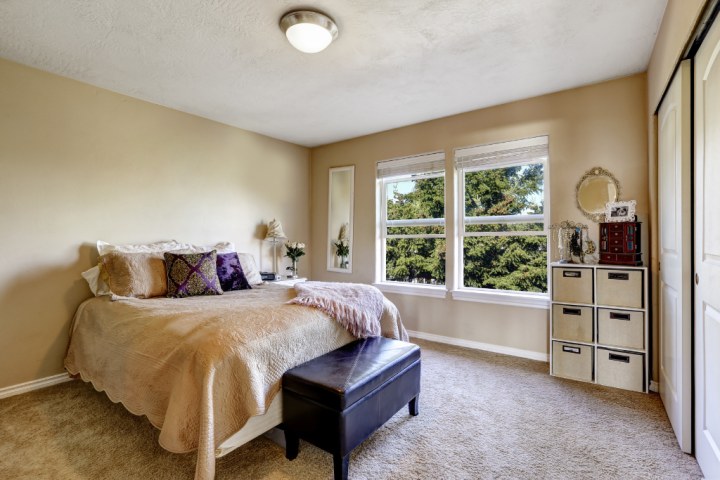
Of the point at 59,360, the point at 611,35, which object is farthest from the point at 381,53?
the point at 59,360

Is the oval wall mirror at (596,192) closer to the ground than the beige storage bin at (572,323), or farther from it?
farther from it

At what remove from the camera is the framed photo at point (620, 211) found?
103 inches

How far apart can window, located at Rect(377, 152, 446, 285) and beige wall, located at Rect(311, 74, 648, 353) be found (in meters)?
0.14

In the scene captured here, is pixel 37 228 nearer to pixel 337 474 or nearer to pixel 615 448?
pixel 337 474

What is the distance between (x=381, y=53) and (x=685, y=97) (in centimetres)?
179

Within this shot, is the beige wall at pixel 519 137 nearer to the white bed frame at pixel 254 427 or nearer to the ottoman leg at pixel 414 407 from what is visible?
the ottoman leg at pixel 414 407

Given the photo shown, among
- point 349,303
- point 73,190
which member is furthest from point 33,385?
point 349,303

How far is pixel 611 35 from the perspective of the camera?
7.43 feet

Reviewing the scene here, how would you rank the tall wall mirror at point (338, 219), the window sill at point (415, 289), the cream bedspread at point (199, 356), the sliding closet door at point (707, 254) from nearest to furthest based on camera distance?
1. the sliding closet door at point (707, 254)
2. the cream bedspread at point (199, 356)
3. the window sill at point (415, 289)
4. the tall wall mirror at point (338, 219)

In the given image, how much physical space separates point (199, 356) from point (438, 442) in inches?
54.3

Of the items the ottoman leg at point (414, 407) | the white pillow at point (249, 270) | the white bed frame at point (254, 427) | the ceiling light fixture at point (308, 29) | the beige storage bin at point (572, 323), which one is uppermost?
the ceiling light fixture at point (308, 29)

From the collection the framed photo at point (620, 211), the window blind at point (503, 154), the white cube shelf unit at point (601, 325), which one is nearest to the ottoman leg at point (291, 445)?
the white cube shelf unit at point (601, 325)

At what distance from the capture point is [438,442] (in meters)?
1.94

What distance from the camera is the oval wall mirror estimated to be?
287 centimetres
